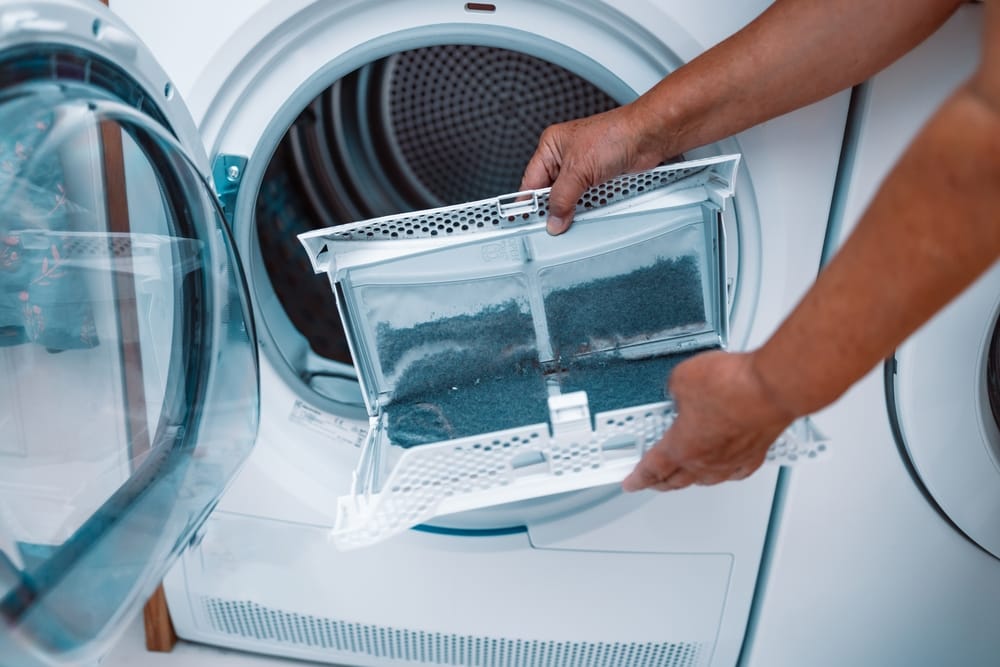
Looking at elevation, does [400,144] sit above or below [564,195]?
above

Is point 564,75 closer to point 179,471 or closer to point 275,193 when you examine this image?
point 275,193

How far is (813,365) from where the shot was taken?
0.47 meters

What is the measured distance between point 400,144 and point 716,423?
66cm

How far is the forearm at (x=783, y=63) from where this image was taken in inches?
24.4

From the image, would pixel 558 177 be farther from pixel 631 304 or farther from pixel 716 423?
pixel 716 423

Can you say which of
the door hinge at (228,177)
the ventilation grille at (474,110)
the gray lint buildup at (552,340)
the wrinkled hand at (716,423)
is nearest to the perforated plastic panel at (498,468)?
the wrinkled hand at (716,423)

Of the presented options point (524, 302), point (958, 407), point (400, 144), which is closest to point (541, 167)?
point (524, 302)

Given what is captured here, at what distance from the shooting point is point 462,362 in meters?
0.76

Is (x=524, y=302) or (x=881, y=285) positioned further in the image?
(x=524, y=302)

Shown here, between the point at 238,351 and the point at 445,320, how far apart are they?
22 cm

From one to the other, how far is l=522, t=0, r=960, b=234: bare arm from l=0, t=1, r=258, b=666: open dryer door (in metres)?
0.36

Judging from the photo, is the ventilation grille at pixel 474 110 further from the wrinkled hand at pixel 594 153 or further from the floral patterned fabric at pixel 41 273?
the floral patterned fabric at pixel 41 273

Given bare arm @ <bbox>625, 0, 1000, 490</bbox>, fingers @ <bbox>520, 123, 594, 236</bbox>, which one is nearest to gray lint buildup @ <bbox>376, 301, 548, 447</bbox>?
fingers @ <bbox>520, 123, 594, 236</bbox>

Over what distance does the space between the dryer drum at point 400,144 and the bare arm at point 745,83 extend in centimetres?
25
